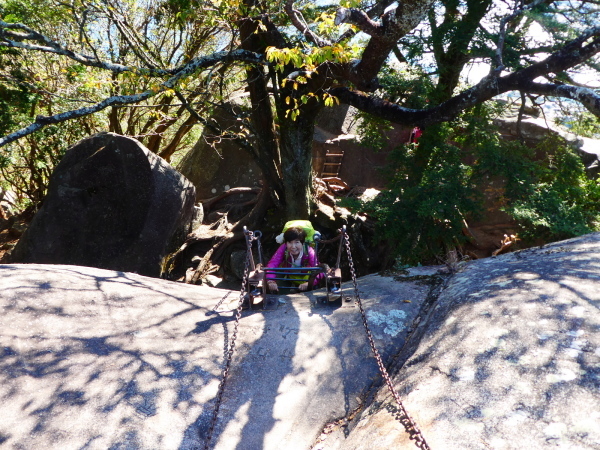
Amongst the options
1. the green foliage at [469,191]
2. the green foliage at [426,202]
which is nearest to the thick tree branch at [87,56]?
the green foliage at [469,191]

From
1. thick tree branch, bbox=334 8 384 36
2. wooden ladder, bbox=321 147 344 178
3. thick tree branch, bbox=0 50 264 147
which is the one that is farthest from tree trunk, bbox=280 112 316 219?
wooden ladder, bbox=321 147 344 178

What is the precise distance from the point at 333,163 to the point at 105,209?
548 cm

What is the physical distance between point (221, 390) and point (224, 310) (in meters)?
1.30

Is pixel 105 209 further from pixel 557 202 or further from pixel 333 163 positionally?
pixel 557 202

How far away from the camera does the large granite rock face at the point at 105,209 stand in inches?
303

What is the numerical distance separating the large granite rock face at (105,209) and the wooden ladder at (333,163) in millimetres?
4387

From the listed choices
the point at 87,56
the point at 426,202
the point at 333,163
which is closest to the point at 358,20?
the point at 426,202

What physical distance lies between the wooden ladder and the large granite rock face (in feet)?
14.4

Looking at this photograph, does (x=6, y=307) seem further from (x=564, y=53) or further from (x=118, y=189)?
(x=564, y=53)

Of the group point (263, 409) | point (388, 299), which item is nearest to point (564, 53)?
point (388, 299)

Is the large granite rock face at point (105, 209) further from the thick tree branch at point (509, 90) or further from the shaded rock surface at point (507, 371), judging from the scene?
the shaded rock surface at point (507, 371)

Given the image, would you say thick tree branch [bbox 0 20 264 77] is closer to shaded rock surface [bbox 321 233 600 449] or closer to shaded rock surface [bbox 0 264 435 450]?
shaded rock surface [bbox 0 264 435 450]

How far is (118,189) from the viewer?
26.0 feet

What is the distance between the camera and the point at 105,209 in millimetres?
7887
